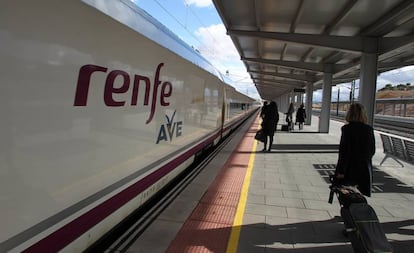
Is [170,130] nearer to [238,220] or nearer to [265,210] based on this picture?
[238,220]

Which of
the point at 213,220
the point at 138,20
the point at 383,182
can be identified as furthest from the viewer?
the point at 383,182

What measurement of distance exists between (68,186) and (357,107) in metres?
3.07

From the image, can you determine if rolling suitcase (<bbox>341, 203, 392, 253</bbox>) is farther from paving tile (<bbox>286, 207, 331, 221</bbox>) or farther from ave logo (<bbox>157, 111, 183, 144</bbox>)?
ave logo (<bbox>157, 111, 183, 144</bbox>)

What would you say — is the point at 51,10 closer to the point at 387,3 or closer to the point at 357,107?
the point at 357,107

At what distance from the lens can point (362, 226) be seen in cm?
324

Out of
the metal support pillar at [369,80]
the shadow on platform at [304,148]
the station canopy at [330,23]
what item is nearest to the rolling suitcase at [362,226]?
the station canopy at [330,23]

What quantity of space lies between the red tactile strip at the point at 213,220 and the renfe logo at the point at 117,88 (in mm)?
1382

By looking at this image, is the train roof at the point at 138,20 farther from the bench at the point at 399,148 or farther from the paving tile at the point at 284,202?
the bench at the point at 399,148

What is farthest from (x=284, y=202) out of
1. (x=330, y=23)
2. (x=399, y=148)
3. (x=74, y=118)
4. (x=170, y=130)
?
(x=330, y=23)

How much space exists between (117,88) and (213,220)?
6.98ft

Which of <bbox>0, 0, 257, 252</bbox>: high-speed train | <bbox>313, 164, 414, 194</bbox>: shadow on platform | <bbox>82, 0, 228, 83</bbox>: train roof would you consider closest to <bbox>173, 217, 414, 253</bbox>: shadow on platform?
<bbox>0, 0, 257, 252</bbox>: high-speed train

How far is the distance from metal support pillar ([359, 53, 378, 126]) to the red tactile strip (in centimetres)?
622

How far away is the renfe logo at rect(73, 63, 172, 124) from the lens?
2568 millimetres

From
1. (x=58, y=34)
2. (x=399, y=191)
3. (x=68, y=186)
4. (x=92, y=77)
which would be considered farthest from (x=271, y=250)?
(x=399, y=191)
